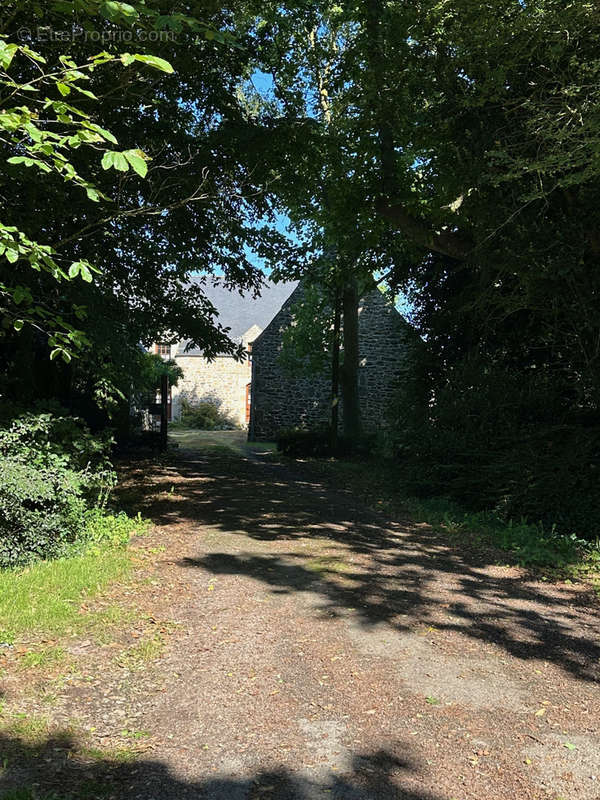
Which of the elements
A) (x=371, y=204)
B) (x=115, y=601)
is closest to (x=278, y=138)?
(x=371, y=204)

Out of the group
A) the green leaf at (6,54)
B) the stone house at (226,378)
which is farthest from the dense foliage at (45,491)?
the stone house at (226,378)

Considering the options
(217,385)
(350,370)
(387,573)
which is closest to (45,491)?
(387,573)

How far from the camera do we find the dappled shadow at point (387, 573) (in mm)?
5523

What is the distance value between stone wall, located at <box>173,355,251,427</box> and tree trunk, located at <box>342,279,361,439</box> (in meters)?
19.6

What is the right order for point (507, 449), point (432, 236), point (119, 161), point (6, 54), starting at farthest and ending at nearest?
1. point (432, 236)
2. point (507, 449)
3. point (119, 161)
4. point (6, 54)

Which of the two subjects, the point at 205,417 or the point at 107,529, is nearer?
the point at 107,529

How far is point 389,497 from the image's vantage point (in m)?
12.5

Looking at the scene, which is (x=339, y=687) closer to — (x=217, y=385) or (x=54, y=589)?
(x=54, y=589)

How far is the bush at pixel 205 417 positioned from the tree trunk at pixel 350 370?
19.1 metres

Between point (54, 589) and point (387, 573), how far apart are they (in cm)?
343

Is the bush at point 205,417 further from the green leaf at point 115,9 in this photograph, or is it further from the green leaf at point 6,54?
the green leaf at point 6,54

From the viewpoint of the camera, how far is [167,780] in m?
3.27

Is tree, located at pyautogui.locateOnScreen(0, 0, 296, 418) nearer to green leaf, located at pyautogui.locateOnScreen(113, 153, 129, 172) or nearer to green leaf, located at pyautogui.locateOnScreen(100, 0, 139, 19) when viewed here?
green leaf, located at pyautogui.locateOnScreen(100, 0, 139, 19)

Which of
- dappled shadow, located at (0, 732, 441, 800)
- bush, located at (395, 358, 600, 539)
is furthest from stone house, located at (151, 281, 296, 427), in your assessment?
dappled shadow, located at (0, 732, 441, 800)
